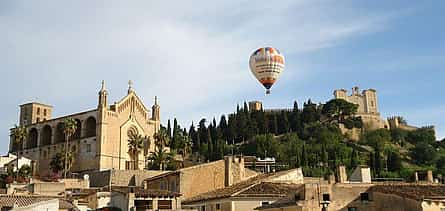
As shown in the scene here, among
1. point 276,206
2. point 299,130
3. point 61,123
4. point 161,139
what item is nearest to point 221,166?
point 276,206

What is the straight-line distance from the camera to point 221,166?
4734 cm

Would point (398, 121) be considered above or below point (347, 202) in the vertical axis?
above

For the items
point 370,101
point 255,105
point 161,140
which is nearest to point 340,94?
point 370,101

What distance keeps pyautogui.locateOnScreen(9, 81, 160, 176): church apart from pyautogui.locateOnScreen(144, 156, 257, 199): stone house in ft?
99.2

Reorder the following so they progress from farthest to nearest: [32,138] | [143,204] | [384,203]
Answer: [32,138] → [143,204] → [384,203]

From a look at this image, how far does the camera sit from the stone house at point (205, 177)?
45.5 meters

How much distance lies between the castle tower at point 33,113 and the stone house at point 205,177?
54504mm

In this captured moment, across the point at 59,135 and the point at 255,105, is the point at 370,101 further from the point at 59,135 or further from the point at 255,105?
the point at 59,135

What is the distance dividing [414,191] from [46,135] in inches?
2510

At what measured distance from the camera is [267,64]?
4688cm

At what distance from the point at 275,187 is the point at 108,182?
104 ft

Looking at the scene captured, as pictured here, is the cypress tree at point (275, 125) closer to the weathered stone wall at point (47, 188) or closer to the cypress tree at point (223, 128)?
the cypress tree at point (223, 128)

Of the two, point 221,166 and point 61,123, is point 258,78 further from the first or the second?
point 61,123

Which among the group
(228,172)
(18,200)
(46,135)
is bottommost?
(18,200)
